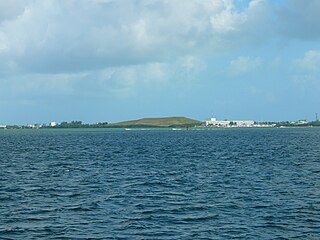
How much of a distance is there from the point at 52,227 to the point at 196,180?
24.1 meters

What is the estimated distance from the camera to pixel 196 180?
165 ft

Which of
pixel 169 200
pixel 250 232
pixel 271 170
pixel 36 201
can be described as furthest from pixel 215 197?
pixel 271 170

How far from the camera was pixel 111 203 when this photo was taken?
3675 cm

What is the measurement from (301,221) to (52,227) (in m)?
16.7

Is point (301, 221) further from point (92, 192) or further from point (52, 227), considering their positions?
point (92, 192)

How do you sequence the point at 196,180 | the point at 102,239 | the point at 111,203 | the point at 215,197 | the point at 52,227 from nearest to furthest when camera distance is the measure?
the point at 102,239 → the point at 52,227 → the point at 111,203 → the point at 215,197 → the point at 196,180

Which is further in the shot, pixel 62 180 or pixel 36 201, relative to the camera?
pixel 62 180

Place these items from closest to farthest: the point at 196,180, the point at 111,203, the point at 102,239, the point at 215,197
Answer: the point at 102,239
the point at 111,203
the point at 215,197
the point at 196,180

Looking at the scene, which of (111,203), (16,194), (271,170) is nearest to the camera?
(111,203)

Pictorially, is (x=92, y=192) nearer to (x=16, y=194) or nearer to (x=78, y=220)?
(x=16, y=194)

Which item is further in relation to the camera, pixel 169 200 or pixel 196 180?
pixel 196 180

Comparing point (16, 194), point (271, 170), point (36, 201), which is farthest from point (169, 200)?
point (271, 170)

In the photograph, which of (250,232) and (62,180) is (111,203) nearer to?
(250,232)

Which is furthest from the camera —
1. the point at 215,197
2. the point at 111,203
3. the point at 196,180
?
the point at 196,180
